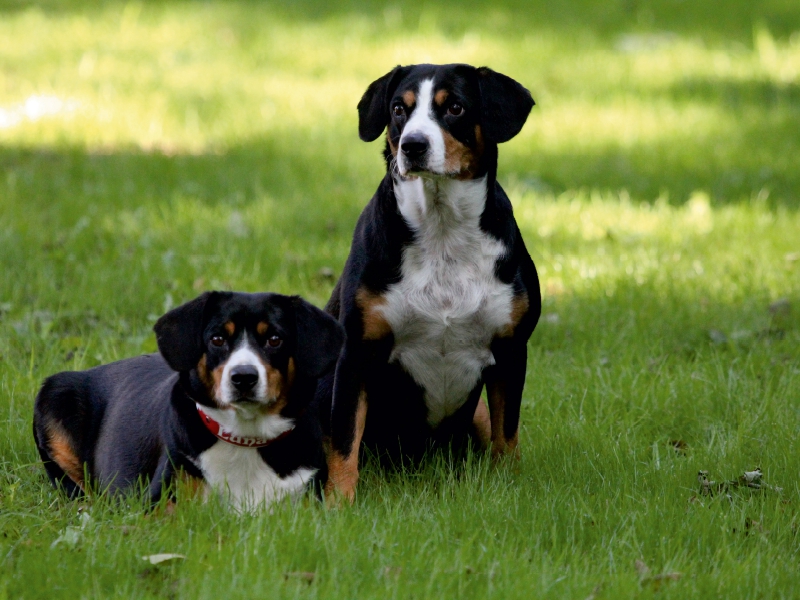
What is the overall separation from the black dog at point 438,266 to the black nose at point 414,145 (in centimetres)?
11

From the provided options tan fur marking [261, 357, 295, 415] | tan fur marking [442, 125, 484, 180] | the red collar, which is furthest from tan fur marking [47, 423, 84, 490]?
tan fur marking [442, 125, 484, 180]

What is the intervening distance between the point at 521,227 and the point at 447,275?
3358mm

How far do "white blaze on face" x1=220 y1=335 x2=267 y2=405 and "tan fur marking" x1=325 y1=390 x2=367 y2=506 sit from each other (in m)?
0.52

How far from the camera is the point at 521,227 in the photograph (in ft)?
23.7

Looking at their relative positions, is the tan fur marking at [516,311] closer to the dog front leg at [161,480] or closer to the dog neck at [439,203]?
the dog neck at [439,203]

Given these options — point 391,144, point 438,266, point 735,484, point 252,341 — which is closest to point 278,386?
point 252,341

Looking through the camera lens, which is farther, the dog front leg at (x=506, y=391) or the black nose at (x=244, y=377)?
the dog front leg at (x=506, y=391)

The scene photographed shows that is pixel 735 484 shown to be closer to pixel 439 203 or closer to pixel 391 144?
pixel 439 203

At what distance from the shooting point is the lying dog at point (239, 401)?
142 inches

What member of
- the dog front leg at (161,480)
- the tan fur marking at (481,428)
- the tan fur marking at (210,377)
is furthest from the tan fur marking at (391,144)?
the dog front leg at (161,480)

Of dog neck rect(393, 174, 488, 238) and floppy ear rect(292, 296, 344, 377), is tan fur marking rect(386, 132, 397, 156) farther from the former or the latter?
floppy ear rect(292, 296, 344, 377)


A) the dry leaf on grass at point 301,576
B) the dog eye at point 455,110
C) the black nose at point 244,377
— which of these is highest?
the dog eye at point 455,110

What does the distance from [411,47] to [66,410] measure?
26.3 ft

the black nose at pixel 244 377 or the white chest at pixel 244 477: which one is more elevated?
the black nose at pixel 244 377
